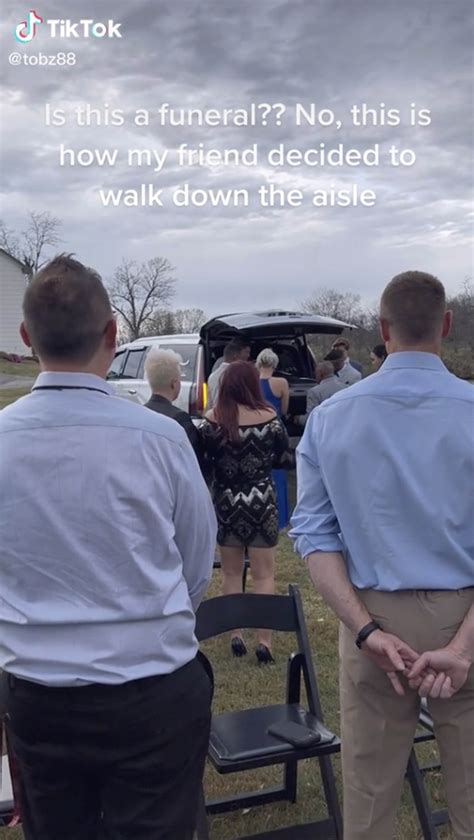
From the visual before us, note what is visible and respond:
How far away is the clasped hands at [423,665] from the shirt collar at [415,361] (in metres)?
0.74

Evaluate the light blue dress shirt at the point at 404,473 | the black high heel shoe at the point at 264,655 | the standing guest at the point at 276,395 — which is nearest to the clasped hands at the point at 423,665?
the light blue dress shirt at the point at 404,473

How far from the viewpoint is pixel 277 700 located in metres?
4.25

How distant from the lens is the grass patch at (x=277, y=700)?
3.25 m

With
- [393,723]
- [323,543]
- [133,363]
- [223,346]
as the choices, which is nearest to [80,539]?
[323,543]

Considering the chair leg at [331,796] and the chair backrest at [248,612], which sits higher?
the chair backrest at [248,612]

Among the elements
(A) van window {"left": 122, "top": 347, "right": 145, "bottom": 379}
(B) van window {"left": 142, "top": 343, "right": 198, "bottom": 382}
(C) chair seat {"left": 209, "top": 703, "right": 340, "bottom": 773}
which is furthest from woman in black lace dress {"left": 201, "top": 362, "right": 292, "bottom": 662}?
(A) van window {"left": 122, "top": 347, "right": 145, "bottom": 379}

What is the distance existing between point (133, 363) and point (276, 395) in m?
2.97

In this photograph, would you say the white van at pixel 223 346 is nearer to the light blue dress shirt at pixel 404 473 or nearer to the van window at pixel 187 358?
the van window at pixel 187 358

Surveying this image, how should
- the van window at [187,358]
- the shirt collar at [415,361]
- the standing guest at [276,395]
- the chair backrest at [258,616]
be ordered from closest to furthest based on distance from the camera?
the shirt collar at [415,361] → the chair backrest at [258,616] → the standing guest at [276,395] → the van window at [187,358]

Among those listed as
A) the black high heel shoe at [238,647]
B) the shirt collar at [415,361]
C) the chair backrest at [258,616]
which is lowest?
the black high heel shoe at [238,647]

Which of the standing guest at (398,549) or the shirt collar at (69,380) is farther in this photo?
the standing guest at (398,549)

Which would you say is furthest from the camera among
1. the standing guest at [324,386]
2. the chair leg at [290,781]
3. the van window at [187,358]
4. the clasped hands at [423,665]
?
the van window at [187,358]

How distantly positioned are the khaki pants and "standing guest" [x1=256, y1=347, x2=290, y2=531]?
5.38m

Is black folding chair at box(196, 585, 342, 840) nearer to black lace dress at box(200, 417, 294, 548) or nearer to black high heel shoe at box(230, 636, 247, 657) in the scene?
black high heel shoe at box(230, 636, 247, 657)
